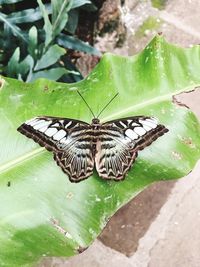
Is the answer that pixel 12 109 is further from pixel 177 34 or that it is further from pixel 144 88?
pixel 177 34

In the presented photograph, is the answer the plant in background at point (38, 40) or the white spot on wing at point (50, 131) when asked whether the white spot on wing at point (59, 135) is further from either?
the plant in background at point (38, 40)

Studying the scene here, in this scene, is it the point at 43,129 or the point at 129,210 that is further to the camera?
the point at 129,210

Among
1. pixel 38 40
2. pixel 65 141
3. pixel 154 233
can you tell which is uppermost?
pixel 65 141

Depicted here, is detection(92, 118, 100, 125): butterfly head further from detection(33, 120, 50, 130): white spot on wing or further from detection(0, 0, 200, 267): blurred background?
detection(0, 0, 200, 267): blurred background

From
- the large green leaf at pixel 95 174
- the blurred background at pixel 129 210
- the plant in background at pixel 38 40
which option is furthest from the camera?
the blurred background at pixel 129 210

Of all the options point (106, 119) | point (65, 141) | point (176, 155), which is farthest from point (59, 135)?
point (176, 155)

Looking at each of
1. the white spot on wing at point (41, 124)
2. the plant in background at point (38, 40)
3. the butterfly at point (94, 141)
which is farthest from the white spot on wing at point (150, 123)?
the plant in background at point (38, 40)

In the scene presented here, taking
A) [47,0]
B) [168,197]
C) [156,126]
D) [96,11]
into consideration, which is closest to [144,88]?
[156,126]

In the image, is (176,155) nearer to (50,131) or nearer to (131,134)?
(131,134)

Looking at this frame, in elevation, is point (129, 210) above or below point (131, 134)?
below
